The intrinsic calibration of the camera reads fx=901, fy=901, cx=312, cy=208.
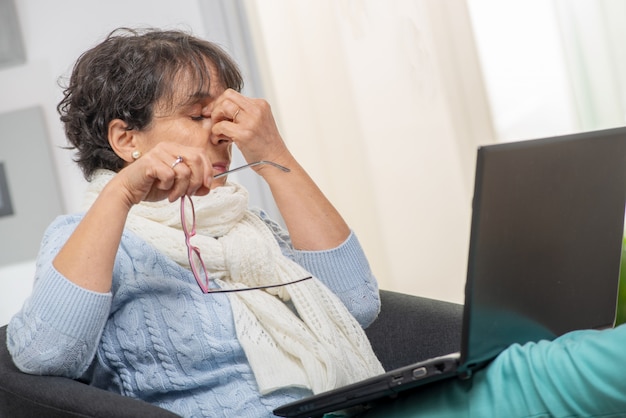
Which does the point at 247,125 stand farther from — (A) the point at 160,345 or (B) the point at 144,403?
(B) the point at 144,403

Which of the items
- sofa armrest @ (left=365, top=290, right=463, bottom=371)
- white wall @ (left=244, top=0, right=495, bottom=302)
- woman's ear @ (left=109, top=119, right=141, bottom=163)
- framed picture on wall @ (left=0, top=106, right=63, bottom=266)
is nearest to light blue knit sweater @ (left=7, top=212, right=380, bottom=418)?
woman's ear @ (left=109, top=119, right=141, bottom=163)

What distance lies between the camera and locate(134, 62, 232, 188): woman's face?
1.44 metres

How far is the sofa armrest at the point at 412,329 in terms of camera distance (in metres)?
1.58

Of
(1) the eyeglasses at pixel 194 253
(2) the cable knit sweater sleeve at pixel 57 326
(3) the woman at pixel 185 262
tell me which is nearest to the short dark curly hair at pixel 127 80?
(3) the woman at pixel 185 262

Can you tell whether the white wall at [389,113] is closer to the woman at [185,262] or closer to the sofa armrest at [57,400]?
the woman at [185,262]

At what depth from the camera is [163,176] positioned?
117 cm

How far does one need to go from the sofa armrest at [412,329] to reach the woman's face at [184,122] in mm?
445

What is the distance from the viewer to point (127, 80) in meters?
1.45

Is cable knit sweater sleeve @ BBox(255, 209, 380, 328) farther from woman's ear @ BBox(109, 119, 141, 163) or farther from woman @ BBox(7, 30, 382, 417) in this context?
woman's ear @ BBox(109, 119, 141, 163)

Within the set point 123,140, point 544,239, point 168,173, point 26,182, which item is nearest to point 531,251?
point 544,239

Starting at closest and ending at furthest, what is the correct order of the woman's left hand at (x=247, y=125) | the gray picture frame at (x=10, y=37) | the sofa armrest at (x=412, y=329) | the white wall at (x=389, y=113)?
the woman's left hand at (x=247, y=125) → the sofa armrest at (x=412, y=329) → the white wall at (x=389, y=113) → the gray picture frame at (x=10, y=37)

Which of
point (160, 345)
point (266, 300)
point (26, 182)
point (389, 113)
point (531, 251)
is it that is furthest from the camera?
point (26, 182)

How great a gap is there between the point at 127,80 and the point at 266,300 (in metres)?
0.42

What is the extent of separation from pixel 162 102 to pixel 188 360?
42cm
